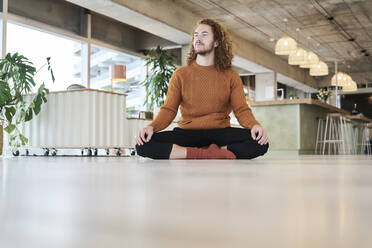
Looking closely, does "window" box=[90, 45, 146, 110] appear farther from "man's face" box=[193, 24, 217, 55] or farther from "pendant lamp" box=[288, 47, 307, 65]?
"man's face" box=[193, 24, 217, 55]

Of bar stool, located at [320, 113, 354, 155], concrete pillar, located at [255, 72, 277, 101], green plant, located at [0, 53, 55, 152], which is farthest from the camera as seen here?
concrete pillar, located at [255, 72, 277, 101]

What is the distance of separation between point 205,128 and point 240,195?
7.26 ft

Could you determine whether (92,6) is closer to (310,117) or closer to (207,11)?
(207,11)

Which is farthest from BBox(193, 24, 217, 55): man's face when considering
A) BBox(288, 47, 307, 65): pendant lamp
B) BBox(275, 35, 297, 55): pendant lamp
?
BBox(288, 47, 307, 65): pendant lamp

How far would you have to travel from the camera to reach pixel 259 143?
2363 millimetres

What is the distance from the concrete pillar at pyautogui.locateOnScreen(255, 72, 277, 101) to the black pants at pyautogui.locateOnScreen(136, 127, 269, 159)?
10201mm

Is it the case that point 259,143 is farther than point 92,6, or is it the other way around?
point 92,6

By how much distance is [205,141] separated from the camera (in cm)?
258

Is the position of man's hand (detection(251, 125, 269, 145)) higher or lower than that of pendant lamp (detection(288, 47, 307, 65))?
lower

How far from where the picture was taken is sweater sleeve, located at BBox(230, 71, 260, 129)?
8.24ft

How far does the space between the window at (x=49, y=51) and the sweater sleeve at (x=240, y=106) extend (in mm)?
4552

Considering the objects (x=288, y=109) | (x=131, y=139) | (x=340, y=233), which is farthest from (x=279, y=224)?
(x=288, y=109)

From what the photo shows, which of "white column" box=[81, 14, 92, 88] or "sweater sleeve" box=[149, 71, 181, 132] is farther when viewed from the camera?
"white column" box=[81, 14, 92, 88]

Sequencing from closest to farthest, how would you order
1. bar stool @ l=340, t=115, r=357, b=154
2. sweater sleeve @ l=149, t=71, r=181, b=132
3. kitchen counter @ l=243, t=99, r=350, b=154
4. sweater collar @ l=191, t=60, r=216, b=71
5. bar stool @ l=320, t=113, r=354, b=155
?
1. sweater sleeve @ l=149, t=71, r=181, b=132
2. sweater collar @ l=191, t=60, r=216, b=71
3. kitchen counter @ l=243, t=99, r=350, b=154
4. bar stool @ l=320, t=113, r=354, b=155
5. bar stool @ l=340, t=115, r=357, b=154
